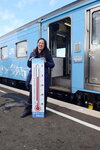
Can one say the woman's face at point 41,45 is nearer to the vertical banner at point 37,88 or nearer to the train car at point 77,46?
the vertical banner at point 37,88

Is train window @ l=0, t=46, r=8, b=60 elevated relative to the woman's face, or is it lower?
elevated

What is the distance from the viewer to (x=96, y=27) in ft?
12.0

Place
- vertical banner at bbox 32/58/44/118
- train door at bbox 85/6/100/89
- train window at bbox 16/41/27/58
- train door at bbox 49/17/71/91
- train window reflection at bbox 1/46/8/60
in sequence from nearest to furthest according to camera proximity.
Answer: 1. vertical banner at bbox 32/58/44/118
2. train door at bbox 85/6/100/89
3. train door at bbox 49/17/71/91
4. train window at bbox 16/41/27/58
5. train window reflection at bbox 1/46/8/60

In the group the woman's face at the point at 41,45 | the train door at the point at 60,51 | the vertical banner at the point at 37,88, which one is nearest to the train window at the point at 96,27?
the woman's face at the point at 41,45

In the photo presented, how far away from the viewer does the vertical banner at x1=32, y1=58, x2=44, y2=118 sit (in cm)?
328

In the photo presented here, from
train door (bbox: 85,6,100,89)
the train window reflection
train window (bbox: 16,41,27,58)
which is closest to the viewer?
train door (bbox: 85,6,100,89)

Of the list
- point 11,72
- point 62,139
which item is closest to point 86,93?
point 62,139

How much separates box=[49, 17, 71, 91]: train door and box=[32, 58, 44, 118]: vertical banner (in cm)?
173

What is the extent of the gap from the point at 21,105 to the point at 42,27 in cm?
269

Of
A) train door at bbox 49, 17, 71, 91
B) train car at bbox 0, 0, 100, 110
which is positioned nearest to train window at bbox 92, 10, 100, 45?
train car at bbox 0, 0, 100, 110

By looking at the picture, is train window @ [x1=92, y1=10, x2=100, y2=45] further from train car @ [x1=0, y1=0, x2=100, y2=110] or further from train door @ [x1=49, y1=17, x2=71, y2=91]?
train door @ [x1=49, y1=17, x2=71, y2=91]

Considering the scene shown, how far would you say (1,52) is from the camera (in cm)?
848

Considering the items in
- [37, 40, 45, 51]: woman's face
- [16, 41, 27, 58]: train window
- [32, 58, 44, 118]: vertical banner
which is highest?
[16, 41, 27, 58]: train window

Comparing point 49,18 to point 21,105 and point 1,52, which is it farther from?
point 1,52
